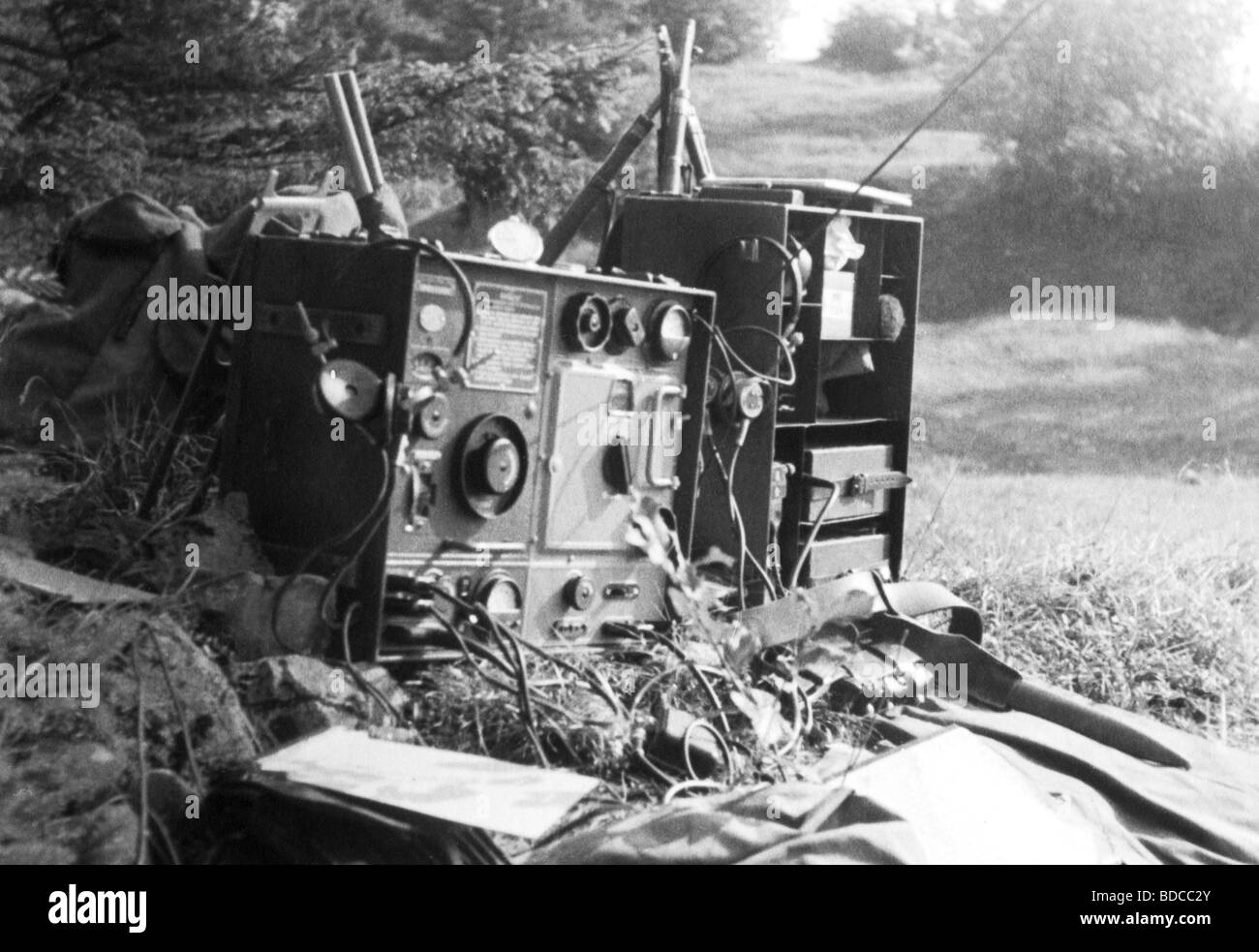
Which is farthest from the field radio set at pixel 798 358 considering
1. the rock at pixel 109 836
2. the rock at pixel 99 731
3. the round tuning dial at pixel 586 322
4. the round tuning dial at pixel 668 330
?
the rock at pixel 109 836

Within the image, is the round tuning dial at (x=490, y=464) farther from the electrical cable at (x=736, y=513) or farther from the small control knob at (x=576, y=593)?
the electrical cable at (x=736, y=513)

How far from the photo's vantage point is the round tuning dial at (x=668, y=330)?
420 cm

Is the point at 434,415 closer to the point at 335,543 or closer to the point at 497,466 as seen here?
the point at 497,466

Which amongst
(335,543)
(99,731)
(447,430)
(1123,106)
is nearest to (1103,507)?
(447,430)

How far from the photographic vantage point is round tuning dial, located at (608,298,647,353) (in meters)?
4.06

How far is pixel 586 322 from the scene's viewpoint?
3.95 meters

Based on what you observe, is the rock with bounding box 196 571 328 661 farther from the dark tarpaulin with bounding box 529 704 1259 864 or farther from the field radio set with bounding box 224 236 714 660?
the dark tarpaulin with bounding box 529 704 1259 864

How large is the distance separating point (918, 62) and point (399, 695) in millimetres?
18128

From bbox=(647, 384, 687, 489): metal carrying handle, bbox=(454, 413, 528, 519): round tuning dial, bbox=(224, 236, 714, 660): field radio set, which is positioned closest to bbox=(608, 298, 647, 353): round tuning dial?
bbox=(224, 236, 714, 660): field radio set

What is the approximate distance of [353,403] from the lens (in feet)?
11.4

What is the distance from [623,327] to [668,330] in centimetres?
20

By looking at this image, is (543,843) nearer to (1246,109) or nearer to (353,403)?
(353,403)

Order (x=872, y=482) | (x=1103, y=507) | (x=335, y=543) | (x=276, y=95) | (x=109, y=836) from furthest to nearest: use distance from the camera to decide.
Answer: (x=1103, y=507), (x=276, y=95), (x=872, y=482), (x=335, y=543), (x=109, y=836)

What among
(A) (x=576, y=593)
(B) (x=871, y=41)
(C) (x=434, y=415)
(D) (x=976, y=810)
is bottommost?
(D) (x=976, y=810)
